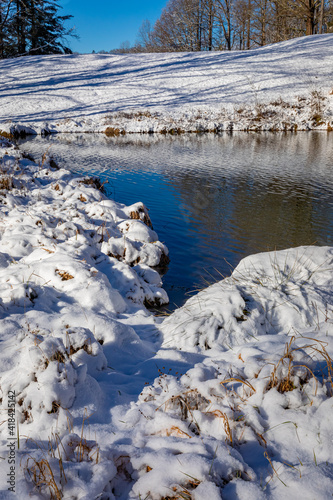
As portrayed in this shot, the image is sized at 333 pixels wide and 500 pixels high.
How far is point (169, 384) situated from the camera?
2.72m

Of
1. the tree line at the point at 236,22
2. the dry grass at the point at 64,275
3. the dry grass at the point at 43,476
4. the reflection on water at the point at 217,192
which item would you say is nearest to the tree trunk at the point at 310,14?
the tree line at the point at 236,22

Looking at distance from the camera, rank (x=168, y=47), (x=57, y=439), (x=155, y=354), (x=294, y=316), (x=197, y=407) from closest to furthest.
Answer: (x=57, y=439), (x=197, y=407), (x=155, y=354), (x=294, y=316), (x=168, y=47)

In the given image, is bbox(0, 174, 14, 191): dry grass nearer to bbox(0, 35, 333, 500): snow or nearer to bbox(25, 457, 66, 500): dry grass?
A: bbox(0, 35, 333, 500): snow

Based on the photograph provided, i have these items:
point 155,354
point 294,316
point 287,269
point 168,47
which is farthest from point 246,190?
point 168,47

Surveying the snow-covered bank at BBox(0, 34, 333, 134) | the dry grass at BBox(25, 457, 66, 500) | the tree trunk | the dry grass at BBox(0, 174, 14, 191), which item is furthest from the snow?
the tree trunk

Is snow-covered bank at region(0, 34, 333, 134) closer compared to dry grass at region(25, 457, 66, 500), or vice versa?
dry grass at region(25, 457, 66, 500)

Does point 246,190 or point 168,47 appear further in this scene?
point 168,47

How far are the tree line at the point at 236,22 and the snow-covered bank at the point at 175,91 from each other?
19.3 feet

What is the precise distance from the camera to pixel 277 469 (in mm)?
1925

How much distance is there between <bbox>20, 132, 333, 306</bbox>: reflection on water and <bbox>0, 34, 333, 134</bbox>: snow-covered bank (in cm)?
746

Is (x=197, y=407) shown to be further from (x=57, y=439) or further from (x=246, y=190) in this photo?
(x=246, y=190)

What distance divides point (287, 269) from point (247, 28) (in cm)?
5571

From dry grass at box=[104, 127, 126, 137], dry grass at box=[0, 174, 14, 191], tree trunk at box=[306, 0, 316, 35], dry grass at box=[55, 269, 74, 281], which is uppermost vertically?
tree trunk at box=[306, 0, 316, 35]

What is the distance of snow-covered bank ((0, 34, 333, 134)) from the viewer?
2723cm
